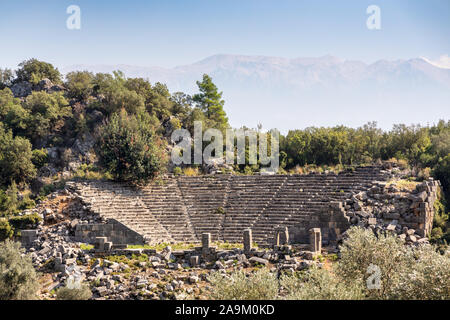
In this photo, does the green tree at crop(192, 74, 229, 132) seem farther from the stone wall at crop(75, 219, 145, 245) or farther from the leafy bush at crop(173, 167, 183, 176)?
the stone wall at crop(75, 219, 145, 245)

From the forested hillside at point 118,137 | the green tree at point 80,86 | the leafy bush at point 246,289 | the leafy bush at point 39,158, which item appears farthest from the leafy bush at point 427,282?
the green tree at point 80,86

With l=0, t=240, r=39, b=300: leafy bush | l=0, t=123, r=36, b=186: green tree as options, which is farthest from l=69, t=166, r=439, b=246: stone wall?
l=0, t=240, r=39, b=300: leafy bush

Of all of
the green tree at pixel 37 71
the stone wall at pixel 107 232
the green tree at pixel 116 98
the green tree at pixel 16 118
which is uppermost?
the green tree at pixel 37 71

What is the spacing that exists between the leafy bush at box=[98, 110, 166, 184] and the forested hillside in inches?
2.7

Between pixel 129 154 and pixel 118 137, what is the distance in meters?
1.59

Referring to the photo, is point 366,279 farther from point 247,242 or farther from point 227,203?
point 227,203

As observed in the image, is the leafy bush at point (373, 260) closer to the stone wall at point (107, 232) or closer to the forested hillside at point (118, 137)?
the forested hillside at point (118, 137)

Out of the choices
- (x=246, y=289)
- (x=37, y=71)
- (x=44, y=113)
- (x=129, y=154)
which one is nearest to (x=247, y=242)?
(x=246, y=289)

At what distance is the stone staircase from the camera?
1157 inches

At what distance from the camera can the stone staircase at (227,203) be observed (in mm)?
29391

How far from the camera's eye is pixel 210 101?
4884 cm

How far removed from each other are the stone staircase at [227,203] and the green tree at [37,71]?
801 inches
